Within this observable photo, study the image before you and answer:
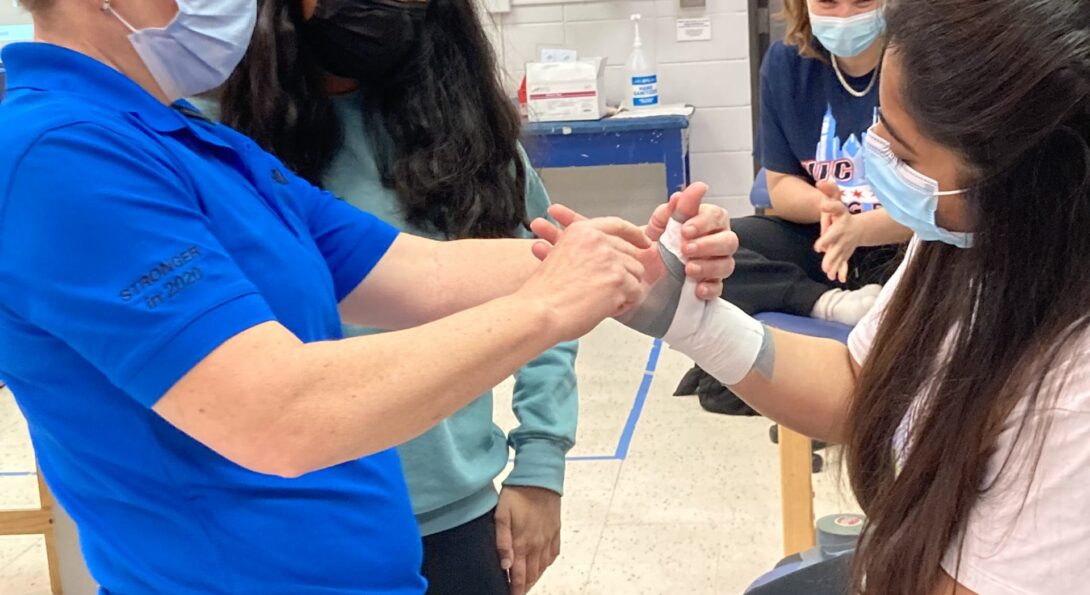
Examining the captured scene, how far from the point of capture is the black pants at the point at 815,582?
1.47 metres

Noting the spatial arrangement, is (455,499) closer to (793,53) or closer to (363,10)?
(363,10)

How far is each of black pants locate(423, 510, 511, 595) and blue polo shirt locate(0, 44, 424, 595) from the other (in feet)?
1.17

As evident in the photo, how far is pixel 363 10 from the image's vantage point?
1.44m

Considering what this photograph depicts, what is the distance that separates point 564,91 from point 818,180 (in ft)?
6.36

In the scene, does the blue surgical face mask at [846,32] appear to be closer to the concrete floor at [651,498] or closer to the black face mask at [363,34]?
the concrete floor at [651,498]

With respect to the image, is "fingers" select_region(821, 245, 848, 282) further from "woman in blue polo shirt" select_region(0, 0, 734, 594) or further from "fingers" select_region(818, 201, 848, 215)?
"woman in blue polo shirt" select_region(0, 0, 734, 594)

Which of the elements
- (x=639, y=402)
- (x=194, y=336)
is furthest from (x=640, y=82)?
(x=194, y=336)

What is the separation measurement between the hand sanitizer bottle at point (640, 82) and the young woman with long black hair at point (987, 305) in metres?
3.41

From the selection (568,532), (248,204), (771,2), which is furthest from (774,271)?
(771,2)

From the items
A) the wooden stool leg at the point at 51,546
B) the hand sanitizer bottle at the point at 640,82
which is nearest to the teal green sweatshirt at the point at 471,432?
the wooden stool leg at the point at 51,546

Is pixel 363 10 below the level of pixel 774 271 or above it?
above

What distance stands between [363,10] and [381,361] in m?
0.69

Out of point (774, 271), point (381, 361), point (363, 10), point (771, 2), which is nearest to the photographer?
point (381, 361)

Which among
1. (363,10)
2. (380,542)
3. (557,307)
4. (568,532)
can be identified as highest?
(363,10)
